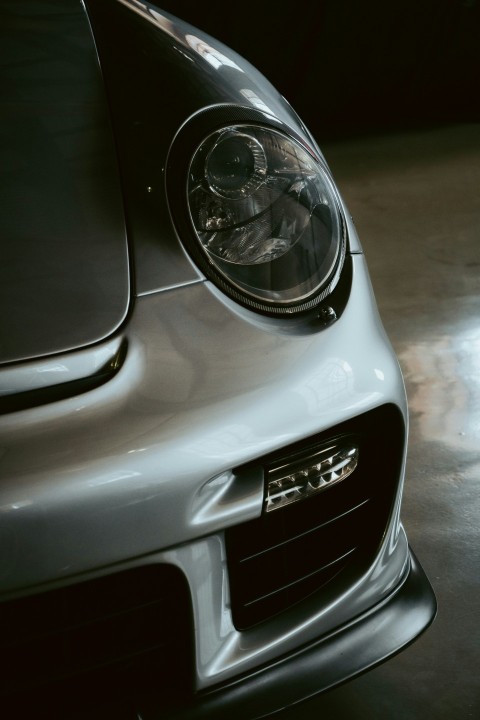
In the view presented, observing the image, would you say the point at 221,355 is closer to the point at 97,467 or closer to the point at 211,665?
the point at 97,467

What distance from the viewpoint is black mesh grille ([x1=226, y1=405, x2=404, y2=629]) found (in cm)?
88

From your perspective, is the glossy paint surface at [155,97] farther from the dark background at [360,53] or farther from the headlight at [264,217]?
the dark background at [360,53]

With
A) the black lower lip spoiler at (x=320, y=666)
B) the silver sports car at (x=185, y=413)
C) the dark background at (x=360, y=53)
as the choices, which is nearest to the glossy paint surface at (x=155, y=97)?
the silver sports car at (x=185, y=413)

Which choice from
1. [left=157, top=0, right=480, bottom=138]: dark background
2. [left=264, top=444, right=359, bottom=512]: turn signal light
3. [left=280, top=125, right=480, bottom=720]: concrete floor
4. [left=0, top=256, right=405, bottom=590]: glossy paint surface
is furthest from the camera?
[left=157, top=0, right=480, bottom=138]: dark background

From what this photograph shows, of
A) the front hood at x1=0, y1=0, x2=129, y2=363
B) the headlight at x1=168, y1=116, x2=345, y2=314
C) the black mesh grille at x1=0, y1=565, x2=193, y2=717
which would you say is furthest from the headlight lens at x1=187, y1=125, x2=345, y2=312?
the black mesh grille at x1=0, y1=565, x2=193, y2=717

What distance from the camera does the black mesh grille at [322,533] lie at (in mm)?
875

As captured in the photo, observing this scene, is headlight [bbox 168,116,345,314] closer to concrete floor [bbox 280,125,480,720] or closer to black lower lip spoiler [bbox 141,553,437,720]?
black lower lip spoiler [bbox 141,553,437,720]

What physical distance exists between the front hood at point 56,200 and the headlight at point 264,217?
0.33ft

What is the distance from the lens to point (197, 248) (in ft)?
3.10

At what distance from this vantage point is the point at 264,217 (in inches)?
39.4

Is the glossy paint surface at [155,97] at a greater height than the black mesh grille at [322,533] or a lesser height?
greater

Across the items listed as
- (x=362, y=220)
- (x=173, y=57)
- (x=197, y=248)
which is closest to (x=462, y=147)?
(x=362, y=220)

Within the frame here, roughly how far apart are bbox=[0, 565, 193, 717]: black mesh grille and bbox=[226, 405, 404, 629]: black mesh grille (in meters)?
0.07

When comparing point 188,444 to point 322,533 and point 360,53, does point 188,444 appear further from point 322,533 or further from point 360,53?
point 360,53
